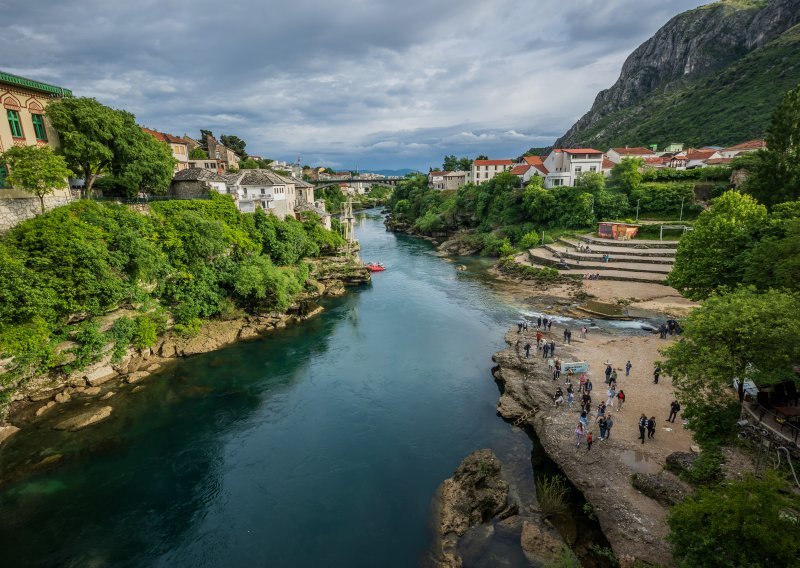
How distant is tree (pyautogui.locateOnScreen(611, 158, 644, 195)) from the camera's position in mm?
65125

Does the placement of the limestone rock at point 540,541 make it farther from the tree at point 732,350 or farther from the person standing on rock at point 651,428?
the person standing on rock at point 651,428

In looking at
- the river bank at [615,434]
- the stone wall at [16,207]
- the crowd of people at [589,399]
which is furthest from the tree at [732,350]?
the stone wall at [16,207]

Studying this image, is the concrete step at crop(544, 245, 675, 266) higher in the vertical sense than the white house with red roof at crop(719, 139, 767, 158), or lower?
lower

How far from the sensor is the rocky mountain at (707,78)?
101438 mm

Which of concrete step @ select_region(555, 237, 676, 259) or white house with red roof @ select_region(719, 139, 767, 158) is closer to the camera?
concrete step @ select_region(555, 237, 676, 259)

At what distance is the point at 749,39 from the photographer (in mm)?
140750

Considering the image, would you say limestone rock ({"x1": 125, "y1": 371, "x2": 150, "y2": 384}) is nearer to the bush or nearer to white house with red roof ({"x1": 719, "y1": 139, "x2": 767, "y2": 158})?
the bush

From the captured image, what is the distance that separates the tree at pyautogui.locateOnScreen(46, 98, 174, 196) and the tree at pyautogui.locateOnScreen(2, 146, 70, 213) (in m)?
5.02

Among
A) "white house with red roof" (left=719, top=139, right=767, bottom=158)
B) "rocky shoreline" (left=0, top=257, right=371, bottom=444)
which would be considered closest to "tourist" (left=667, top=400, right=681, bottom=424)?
"rocky shoreline" (left=0, top=257, right=371, bottom=444)

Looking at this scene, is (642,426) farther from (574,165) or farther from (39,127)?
(574,165)

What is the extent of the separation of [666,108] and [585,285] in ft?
426

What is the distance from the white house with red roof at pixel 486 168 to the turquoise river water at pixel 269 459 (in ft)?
264

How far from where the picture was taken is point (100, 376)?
2708 centimetres

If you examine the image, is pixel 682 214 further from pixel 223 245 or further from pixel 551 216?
pixel 223 245
